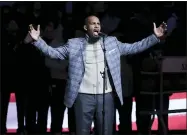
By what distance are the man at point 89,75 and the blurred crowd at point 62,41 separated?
5.39 feet

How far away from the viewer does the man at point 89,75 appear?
5.91m

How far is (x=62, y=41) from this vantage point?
7742mm

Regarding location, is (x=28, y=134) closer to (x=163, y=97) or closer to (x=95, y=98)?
(x=163, y=97)

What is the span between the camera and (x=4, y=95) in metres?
8.08

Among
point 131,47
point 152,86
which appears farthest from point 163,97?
point 131,47

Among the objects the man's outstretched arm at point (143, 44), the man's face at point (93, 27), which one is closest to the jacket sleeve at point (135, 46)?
the man's outstretched arm at point (143, 44)

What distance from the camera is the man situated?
591 cm

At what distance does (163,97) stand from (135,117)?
0.77 metres

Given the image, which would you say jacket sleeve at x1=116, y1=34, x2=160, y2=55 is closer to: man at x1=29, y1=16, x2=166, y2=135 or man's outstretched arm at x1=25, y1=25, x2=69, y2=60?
man at x1=29, y1=16, x2=166, y2=135

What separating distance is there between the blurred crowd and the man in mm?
1644

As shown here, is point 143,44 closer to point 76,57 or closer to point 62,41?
point 76,57

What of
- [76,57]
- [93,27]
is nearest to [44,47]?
[76,57]

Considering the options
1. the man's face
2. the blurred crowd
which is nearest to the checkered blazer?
the man's face

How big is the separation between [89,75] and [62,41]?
1.91m
